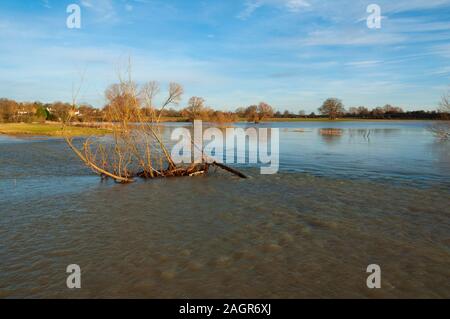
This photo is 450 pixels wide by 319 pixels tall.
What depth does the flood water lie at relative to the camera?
18.2 ft

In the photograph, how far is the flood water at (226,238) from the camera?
5.54 metres

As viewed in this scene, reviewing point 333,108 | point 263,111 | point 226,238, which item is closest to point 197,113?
point 263,111

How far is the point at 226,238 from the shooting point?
25.1ft

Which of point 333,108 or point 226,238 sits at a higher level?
point 333,108

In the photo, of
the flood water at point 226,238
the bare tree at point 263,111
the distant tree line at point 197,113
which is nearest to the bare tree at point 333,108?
the distant tree line at point 197,113

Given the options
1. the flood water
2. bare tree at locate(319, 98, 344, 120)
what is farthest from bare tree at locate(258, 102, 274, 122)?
the flood water

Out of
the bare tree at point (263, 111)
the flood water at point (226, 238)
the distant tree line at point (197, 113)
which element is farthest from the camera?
the bare tree at point (263, 111)

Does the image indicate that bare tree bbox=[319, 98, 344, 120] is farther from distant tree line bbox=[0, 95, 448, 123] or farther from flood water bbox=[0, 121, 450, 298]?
flood water bbox=[0, 121, 450, 298]

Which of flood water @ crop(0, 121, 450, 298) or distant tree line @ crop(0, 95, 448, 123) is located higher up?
distant tree line @ crop(0, 95, 448, 123)

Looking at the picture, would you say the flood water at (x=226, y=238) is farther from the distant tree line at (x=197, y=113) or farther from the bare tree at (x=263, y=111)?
the bare tree at (x=263, y=111)

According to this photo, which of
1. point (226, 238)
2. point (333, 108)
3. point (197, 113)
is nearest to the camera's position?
point (226, 238)

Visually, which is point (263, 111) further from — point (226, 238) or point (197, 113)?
point (226, 238)

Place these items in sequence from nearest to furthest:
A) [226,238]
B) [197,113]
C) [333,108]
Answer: [226,238]
[197,113]
[333,108]
